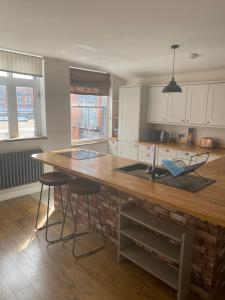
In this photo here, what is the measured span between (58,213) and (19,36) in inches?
98.4

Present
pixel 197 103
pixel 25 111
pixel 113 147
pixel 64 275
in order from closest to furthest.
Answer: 1. pixel 64 275
2. pixel 25 111
3. pixel 197 103
4. pixel 113 147

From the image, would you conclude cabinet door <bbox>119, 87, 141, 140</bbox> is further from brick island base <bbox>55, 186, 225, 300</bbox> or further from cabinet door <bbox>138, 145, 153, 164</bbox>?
brick island base <bbox>55, 186, 225, 300</bbox>

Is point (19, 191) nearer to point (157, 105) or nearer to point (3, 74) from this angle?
point (3, 74)

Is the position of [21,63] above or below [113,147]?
above

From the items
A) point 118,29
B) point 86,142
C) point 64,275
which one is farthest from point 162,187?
point 86,142

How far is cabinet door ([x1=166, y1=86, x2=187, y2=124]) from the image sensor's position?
4.46 m

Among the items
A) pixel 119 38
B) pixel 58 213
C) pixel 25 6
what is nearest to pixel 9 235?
pixel 58 213

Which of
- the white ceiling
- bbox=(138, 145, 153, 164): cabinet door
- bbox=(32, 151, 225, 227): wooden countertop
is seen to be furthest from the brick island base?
bbox=(138, 145, 153, 164): cabinet door

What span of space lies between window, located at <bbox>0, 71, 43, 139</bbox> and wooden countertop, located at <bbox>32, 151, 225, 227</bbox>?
136 centimetres

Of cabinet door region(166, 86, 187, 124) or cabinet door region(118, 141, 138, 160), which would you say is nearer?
cabinet door region(166, 86, 187, 124)

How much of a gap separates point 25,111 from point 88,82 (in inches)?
62.1

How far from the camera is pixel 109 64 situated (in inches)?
180

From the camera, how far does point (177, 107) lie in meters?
4.57

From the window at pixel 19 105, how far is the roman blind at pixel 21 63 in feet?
0.37
